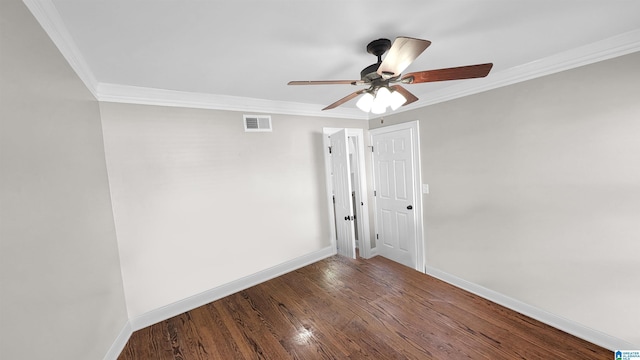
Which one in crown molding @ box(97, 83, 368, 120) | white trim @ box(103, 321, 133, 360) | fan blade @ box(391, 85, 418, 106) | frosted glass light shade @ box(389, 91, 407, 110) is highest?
crown molding @ box(97, 83, 368, 120)

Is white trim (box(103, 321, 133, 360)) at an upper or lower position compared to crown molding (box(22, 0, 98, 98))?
lower

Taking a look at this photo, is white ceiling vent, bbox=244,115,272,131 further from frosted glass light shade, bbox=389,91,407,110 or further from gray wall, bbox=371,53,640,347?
gray wall, bbox=371,53,640,347

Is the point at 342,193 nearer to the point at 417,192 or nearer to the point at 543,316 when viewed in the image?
the point at 417,192

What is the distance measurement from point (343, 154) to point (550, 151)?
2.10m

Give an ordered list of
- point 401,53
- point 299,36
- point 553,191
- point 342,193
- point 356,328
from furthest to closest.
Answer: point 342,193 → point 356,328 → point 553,191 → point 299,36 → point 401,53

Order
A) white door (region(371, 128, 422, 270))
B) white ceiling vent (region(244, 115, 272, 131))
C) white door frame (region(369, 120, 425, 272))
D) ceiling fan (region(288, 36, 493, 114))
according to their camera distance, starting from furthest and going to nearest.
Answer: white door (region(371, 128, 422, 270)) → white door frame (region(369, 120, 425, 272)) → white ceiling vent (region(244, 115, 272, 131)) → ceiling fan (region(288, 36, 493, 114))

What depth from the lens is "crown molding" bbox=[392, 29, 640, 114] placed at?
166 centimetres

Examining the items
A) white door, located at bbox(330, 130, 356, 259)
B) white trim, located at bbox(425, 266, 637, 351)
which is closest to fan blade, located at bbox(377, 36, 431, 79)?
white door, located at bbox(330, 130, 356, 259)

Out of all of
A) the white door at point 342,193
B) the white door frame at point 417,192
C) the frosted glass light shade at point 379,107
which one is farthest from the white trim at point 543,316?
the frosted glass light shade at point 379,107

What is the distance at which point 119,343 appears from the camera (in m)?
1.99

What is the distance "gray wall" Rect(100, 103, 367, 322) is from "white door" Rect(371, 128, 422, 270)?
1009 mm

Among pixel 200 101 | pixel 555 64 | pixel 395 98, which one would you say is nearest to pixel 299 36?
pixel 395 98

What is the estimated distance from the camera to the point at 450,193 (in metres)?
2.79

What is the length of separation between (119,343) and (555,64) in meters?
4.42
